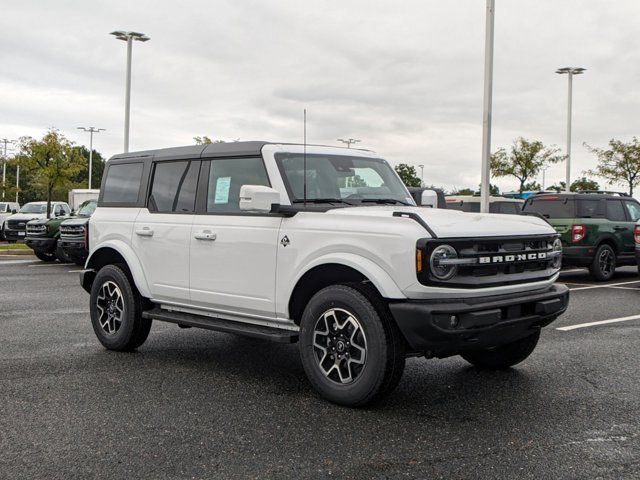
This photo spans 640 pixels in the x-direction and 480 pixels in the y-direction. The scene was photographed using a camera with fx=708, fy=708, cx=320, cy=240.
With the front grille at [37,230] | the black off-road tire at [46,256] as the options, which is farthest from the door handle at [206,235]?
the black off-road tire at [46,256]

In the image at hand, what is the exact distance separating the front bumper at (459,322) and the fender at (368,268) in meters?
0.09

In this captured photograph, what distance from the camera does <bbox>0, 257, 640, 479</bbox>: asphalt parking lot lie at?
3818 millimetres

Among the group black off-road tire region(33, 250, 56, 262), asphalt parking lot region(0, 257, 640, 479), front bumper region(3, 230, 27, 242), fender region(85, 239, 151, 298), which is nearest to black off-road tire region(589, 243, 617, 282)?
asphalt parking lot region(0, 257, 640, 479)

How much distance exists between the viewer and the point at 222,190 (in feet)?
19.8

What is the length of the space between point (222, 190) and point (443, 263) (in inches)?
89.5

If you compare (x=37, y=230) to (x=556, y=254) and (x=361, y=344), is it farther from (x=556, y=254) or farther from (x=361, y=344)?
(x=556, y=254)

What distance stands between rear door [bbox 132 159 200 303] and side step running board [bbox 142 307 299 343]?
14cm

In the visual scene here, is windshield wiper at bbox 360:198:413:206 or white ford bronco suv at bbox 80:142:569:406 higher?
windshield wiper at bbox 360:198:413:206

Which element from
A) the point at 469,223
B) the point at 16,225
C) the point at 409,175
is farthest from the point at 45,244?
the point at 409,175

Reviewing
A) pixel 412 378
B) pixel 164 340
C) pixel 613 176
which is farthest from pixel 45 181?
pixel 412 378

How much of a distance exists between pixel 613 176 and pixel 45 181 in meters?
33.4

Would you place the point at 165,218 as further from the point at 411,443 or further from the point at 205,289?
the point at 411,443

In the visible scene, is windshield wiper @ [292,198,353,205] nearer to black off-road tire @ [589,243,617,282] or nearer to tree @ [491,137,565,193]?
black off-road tire @ [589,243,617,282]

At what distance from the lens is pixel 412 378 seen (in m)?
5.79
